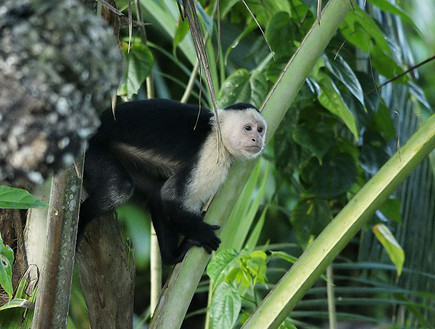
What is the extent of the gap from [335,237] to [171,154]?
1043mm

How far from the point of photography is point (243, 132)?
7.41 ft

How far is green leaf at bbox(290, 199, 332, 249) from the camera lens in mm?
2389

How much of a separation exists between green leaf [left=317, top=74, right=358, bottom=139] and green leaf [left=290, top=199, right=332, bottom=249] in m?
0.54

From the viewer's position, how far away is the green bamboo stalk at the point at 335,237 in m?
1.32

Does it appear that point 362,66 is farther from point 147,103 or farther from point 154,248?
point 154,248

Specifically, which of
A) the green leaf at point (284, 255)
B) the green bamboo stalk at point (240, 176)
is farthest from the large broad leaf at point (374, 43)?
the green leaf at point (284, 255)

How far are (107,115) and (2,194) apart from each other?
1.28 metres

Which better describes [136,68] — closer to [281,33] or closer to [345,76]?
[281,33]

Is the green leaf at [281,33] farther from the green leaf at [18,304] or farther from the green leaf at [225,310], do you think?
the green leaf at [18,304]

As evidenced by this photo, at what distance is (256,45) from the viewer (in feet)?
7.65

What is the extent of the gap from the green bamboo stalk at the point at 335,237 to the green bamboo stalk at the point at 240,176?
0.17m

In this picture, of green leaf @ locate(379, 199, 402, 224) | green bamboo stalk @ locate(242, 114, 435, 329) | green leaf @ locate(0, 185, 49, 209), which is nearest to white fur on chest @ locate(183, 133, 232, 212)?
green leaf @ locate(379, 199, 402, 224)

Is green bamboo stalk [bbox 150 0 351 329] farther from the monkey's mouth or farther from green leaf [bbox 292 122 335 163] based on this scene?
green leaf [bbox 292 122 335 163]

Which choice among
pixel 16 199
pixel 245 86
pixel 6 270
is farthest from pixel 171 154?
pixel 16 199
